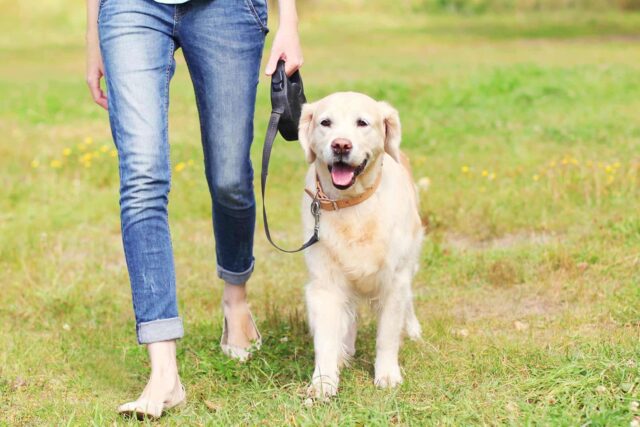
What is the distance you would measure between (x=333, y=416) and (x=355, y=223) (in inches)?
32.7

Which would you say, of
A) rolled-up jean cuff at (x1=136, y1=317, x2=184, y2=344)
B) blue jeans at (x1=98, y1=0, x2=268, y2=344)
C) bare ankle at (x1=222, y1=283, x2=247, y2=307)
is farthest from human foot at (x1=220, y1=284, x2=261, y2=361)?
rolled-up jean cuff at (x1=136, y1=317, x2=184, y2=344)

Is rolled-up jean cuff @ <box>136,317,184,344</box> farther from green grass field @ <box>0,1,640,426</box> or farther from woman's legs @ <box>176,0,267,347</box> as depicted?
woman's legs @ <box>176,0,267,347</box>

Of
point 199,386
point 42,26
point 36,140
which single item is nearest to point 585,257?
point 199,386

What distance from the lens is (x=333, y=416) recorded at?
3.20 meters

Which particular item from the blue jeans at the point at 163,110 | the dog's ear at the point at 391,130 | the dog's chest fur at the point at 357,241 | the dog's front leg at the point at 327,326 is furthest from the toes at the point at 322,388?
the dog's ear at the point at 391,130

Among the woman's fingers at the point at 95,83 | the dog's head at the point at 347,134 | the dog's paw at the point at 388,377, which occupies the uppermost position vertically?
the woman's fingers at the point at 95,83

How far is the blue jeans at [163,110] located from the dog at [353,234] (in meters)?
0.32

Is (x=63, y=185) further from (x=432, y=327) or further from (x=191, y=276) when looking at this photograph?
(x=432, y=327)

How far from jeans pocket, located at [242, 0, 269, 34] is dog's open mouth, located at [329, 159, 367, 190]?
653 millimetres

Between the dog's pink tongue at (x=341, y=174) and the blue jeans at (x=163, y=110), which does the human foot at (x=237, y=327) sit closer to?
the blue jeans at (x=163, y=110)

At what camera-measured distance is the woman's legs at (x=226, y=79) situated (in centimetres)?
370

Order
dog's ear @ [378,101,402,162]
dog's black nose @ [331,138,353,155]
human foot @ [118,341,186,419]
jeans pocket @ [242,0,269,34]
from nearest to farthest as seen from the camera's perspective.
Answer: human foot @ [118,341,186,419] → dog's black nose @ [331,138,353,155] → jeans pocket @ [242,0,269,34] → dog's ear @ [378,101,402,162]

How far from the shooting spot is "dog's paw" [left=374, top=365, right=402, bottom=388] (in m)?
3.65

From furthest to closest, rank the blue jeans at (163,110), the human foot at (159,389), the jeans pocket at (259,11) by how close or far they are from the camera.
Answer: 1. the jeans pocket at (259,11)
2. the blue jeans at (163,110)
3. the human foot at (159,389)
